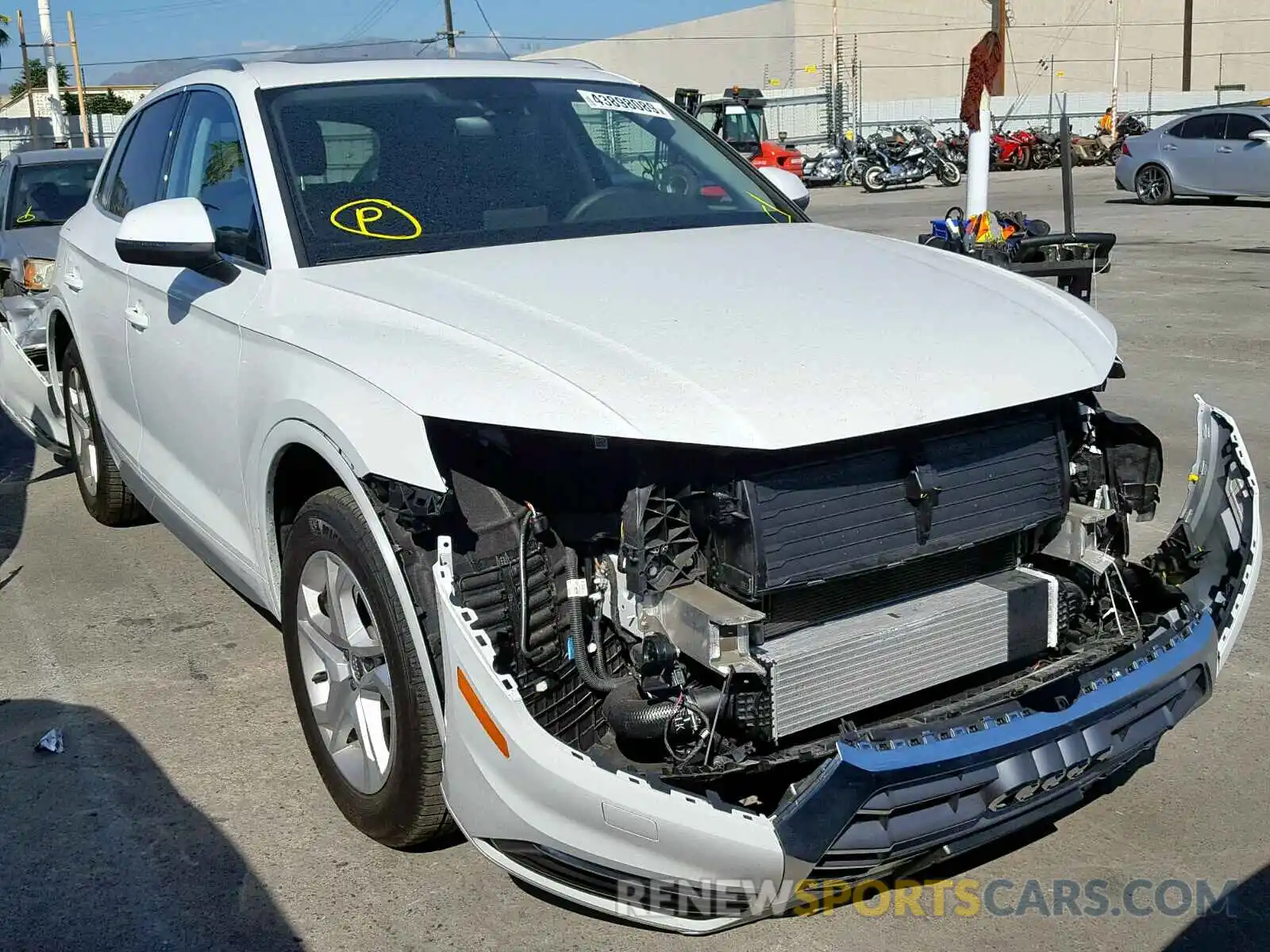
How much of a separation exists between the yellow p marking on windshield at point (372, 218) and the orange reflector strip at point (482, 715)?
149 centimetres

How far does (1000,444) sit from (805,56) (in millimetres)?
68442

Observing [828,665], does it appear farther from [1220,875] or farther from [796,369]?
[1220,875]

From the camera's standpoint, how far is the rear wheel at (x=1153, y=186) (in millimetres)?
22141

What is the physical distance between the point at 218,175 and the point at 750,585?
2362 mm

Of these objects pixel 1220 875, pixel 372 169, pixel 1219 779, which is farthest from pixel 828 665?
pixel 372 169

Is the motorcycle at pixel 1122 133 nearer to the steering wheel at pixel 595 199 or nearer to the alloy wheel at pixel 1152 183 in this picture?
the alloy wheel at pixel 1152 183

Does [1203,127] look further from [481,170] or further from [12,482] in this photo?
[481,170]

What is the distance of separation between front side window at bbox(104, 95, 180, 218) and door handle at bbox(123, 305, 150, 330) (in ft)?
1.54

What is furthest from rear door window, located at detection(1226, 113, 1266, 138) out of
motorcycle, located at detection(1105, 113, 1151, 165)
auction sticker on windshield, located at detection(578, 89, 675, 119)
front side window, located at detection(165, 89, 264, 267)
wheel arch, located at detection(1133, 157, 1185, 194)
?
front side window, located at detection(165, 89, 264, 267)

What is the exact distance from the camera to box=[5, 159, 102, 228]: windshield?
33.2ft

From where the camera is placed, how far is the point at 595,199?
13.1ft

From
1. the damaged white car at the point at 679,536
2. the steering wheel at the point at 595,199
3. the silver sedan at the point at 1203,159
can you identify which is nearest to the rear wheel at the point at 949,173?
the silver sedan at the point at 1203,159

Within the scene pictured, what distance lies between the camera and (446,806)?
294cm

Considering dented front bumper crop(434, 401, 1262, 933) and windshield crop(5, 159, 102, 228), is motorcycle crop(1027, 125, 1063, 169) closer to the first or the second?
windshield crop(5, 159, 102, 228)
